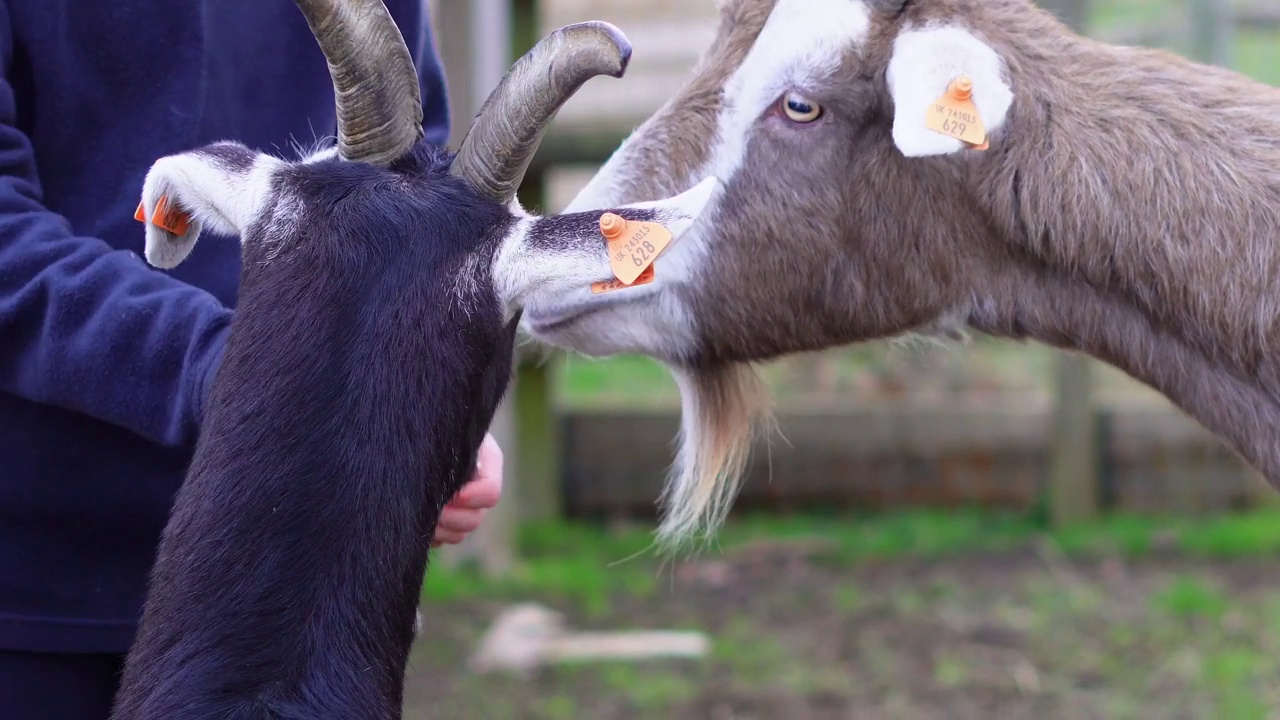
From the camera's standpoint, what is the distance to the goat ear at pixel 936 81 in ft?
8.01

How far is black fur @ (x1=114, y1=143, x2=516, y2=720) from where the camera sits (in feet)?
5.61

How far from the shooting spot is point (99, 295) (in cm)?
192

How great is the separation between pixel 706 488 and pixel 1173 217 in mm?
1226

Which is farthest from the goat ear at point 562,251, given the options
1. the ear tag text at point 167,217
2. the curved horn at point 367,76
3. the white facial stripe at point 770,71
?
the white facial stripe at point 770,71

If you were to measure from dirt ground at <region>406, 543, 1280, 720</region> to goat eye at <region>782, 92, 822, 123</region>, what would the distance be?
7.01 feet

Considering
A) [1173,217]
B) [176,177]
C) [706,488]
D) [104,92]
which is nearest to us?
[176,177]

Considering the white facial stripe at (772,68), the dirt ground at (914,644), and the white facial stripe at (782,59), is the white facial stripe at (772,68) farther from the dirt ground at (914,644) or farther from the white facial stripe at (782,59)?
the dirt ground at (914,644)

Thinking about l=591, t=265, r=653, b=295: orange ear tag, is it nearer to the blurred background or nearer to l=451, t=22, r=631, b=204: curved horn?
l=451, t=22, r=631, b=204: curved horn

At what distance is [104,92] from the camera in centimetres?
215

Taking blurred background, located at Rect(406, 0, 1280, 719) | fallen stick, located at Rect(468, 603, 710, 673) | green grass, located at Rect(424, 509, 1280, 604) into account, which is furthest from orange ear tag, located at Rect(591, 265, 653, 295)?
green grass, located at Rect(424, 509, 1280, 604)

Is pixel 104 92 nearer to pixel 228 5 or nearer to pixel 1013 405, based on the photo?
pixel 228 5

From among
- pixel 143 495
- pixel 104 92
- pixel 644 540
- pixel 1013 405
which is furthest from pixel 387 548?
pixel 1013 405

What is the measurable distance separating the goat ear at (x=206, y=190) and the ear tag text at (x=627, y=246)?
498 mm

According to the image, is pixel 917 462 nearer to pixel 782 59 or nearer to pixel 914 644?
pixel 914 644
